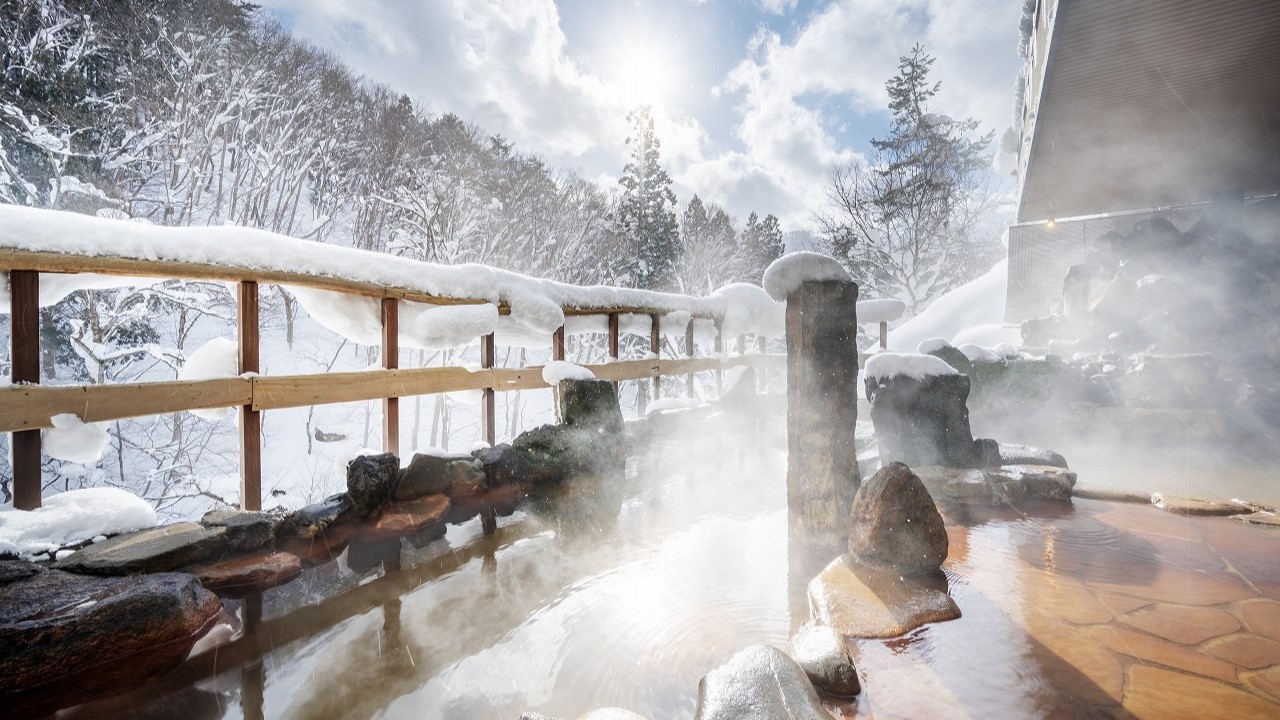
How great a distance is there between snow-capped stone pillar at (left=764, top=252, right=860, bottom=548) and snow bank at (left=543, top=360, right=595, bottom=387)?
2186mm

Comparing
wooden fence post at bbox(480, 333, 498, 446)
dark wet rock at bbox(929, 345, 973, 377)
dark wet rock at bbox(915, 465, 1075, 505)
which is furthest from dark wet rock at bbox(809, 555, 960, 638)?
dark wet rock at bbox(929, 345, 973, 377)

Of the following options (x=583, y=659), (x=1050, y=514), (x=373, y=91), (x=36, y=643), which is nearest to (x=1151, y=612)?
(x=1050, y=514)

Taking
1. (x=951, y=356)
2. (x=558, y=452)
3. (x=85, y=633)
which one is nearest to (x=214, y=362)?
(x=85, y=633)

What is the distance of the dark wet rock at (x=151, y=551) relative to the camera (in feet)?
6.53

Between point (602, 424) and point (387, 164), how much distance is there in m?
12.9

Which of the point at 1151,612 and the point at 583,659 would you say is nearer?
the point at 583,659

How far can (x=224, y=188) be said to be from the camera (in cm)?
1071

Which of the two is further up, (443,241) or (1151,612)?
(443,241)

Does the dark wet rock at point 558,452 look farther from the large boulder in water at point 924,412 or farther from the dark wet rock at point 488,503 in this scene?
the large boulder in water at point 924,412

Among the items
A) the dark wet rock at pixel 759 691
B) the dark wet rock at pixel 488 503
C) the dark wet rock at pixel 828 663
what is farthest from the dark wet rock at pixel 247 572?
the dark wet rock at pixel 828 663

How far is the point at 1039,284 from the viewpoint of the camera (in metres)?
17.5

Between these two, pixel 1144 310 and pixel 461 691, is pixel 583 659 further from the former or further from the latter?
pixel 1144 310

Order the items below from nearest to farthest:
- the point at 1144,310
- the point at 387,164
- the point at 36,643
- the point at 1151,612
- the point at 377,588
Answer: the point at 36,643, the point at 1151,612, the point at 377,588, the point at 1144,310, the point at 387,164

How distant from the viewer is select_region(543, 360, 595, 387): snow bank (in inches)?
179
